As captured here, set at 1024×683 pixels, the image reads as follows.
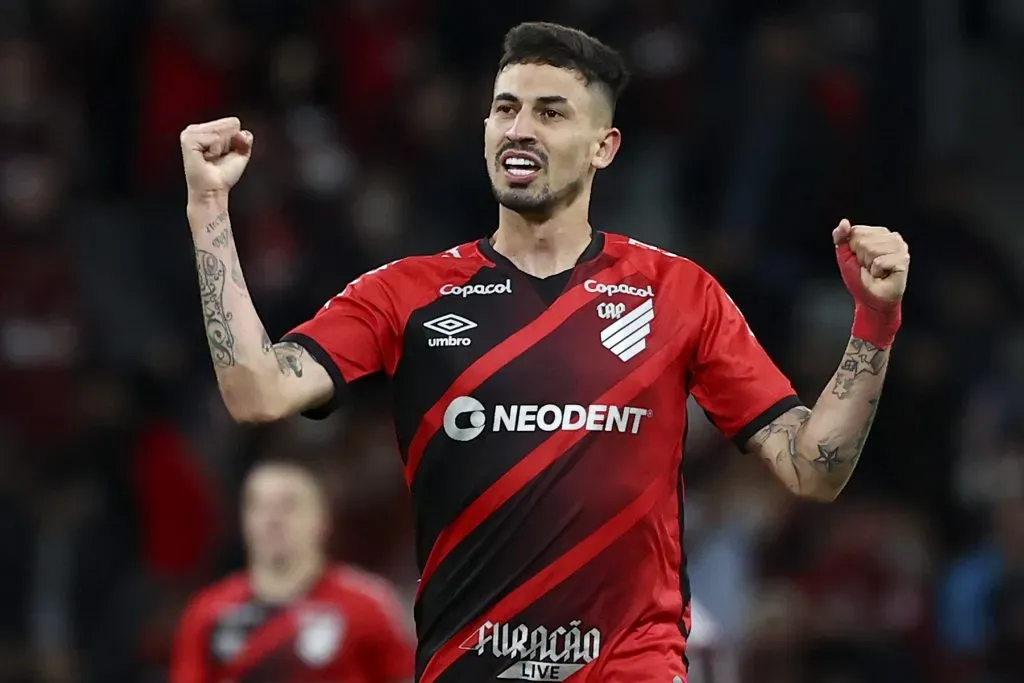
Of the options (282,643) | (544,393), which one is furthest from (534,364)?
(282,643)

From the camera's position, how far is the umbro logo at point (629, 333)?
501 centimetres

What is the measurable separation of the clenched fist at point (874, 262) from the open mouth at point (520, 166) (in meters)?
0.78

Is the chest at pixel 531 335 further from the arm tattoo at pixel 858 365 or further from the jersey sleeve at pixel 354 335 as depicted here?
the arm tattoo at pixel 858 365

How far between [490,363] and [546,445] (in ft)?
0.82

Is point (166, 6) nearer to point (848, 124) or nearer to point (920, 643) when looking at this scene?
point (848, 124)

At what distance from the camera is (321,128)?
12.0 metres

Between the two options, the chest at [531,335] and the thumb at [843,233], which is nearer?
the thumb at [843,233]

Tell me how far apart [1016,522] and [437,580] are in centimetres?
554

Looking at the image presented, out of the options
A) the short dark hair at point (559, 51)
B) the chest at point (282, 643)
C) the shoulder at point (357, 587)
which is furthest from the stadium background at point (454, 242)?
the short dark hair at point (559, 51)

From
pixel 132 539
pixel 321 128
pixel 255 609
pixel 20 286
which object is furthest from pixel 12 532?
pixel 321 128

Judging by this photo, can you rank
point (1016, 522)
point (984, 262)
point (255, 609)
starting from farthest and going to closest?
1. point (984, 262)
2. point (1016, 522)
3. point (255, 609)

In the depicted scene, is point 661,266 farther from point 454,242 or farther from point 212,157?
point 454,242

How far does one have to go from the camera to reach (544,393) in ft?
16.2

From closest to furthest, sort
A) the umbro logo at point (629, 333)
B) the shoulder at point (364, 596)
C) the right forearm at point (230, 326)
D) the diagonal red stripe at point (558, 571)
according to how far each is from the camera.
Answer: the right forearm at point (230, 326)
the diagonal red stripe at point (558, 571)
the umbro logo at point (629, 333)
the shoulder at point (364, 596)
